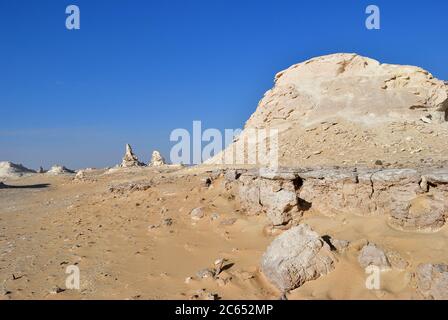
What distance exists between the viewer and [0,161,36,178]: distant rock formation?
123 feet

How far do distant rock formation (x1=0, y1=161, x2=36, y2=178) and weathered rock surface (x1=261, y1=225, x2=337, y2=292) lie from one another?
3657cm

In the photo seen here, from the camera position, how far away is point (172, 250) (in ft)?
26.5

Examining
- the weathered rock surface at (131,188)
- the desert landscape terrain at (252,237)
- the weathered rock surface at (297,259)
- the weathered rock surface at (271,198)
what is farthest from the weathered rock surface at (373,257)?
the weathered rock surface at (131,188)

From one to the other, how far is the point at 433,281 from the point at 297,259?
1.75m

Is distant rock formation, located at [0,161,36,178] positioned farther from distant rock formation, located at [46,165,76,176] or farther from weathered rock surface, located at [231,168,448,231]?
weathered rock surface, located at [231,168,448,231]

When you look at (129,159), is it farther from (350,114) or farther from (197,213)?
(197,213)

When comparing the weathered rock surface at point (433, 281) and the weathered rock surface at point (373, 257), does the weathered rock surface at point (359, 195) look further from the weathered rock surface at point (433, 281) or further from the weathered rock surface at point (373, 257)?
the weathered rock surface at point (433, 281)

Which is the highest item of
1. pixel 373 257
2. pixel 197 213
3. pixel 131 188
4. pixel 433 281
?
pixel 131 188

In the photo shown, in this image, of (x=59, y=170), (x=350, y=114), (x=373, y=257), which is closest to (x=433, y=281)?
(x=373, y=257)

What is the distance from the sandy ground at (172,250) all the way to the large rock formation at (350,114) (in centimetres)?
644

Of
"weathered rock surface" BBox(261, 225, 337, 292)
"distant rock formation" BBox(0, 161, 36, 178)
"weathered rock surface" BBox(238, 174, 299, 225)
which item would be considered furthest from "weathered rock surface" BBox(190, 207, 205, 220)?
"distant rock formation" BBox(0, 161, 36, 178)

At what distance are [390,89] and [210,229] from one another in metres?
13.7

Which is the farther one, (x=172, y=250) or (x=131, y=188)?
(x=131, y=188)

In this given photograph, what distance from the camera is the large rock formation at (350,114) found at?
1545 centimetres
